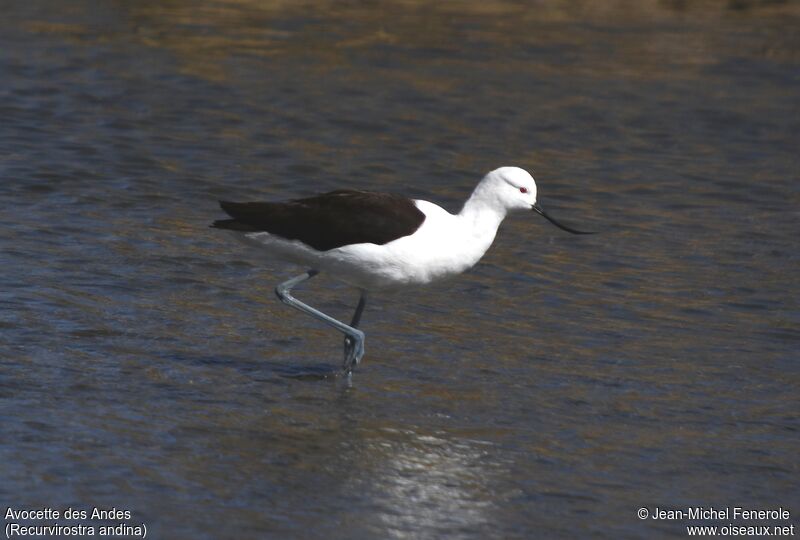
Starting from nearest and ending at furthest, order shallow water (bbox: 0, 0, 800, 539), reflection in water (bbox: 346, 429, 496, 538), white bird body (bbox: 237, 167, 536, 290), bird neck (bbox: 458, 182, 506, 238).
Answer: reflection in water (bbox: 346, 429, 496, 538)
shallow water (bbox: 0, 0, 800, 539)
white bird body (bbox: 237, 167, 536, 290)
bird neck (bbox: 458, 182, 506, 238)

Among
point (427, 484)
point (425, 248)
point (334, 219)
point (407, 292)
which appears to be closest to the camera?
point (427, 484)

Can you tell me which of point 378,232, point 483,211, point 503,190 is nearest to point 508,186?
point 503,190

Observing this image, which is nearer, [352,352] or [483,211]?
[483,211]

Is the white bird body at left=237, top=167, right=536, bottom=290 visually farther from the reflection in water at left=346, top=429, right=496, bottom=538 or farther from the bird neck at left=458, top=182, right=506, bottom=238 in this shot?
the reflection in water at left=346, top=429, right=496, bottom=538

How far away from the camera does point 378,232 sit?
676cm

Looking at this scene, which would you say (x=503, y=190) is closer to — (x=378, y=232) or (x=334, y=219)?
(x=378, y=232)

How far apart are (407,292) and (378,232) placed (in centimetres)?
179

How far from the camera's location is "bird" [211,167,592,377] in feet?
22.2

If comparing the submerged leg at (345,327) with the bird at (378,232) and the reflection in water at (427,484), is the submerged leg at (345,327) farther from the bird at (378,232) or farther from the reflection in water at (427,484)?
the reflection in water at (427,484)

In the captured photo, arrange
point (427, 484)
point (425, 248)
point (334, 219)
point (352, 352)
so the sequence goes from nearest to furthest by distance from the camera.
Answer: point (427, 484), point (425, 248), point (334, 219), point (352, 352)

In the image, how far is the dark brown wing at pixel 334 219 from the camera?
6.78 metres

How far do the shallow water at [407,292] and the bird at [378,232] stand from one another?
0.52 metres

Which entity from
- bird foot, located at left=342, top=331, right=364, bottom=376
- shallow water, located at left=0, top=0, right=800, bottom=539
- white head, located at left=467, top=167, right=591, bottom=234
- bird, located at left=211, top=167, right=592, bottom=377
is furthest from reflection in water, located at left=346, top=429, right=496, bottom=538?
white head, located at left=467, top=167, right=591, bottom=234

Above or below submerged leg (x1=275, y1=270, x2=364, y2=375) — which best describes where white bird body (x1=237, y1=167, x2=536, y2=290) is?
above
